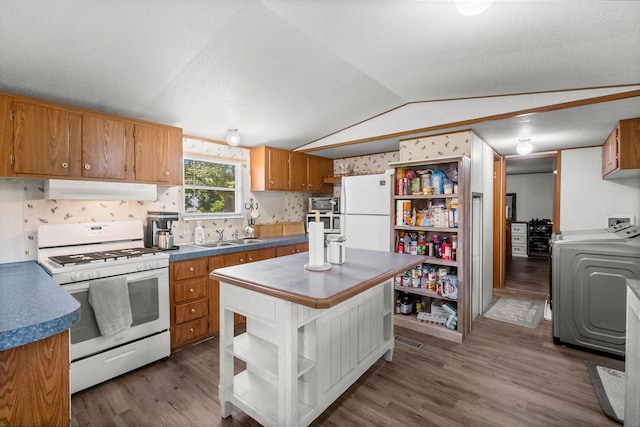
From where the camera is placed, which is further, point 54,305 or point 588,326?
point 588,326

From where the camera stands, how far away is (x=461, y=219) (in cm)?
299

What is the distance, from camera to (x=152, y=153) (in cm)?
286

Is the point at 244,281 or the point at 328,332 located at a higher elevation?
the point at 244,281

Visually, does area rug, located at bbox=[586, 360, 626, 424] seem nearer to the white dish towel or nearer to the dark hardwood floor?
the dark hardwood floor

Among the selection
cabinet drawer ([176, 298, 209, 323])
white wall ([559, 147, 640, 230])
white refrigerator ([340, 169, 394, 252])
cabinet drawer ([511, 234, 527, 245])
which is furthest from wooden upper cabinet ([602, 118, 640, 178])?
cabinet drawer ([511, 234, 527, 245])

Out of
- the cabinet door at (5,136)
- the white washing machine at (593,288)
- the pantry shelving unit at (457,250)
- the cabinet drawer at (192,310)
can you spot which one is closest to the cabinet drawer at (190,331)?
the cabinet drawer at (192,310)

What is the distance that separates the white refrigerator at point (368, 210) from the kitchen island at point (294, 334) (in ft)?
4.42

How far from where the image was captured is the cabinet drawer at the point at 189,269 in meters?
2.78

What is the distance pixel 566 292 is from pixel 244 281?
3.11 metres

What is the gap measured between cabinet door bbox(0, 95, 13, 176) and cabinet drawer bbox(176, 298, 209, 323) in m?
1.65

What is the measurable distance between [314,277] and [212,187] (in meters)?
2.58

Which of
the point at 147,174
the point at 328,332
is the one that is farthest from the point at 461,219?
the point at 147,174

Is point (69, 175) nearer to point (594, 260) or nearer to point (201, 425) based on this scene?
point (201, 425)

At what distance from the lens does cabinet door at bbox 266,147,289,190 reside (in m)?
4.06
